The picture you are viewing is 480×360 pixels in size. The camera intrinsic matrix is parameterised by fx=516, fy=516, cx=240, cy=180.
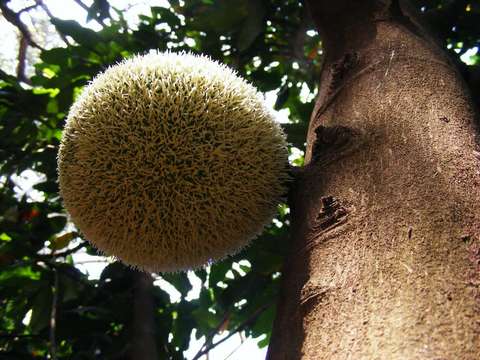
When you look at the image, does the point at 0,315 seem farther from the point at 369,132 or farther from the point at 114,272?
the point at 369,132

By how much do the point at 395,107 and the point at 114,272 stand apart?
1.56 metres

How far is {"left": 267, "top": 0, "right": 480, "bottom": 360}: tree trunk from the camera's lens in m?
0.74

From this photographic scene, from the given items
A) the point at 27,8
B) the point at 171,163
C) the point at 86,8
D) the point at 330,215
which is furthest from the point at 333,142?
the point at 27,8

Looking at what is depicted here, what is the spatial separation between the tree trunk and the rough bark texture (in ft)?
3.41

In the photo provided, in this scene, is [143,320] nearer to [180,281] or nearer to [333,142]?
[180,281]

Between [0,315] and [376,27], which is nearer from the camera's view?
[376,27]

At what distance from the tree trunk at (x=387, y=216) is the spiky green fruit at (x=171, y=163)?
13 centimetres

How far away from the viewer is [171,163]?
3.88 feet

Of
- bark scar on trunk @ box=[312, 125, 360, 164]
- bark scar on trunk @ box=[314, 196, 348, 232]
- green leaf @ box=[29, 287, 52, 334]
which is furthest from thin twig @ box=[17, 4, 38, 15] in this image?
bark scar on trunk @ box=[314, 196, 348, 232]

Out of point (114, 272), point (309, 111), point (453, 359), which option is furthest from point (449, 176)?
point (114, 272)

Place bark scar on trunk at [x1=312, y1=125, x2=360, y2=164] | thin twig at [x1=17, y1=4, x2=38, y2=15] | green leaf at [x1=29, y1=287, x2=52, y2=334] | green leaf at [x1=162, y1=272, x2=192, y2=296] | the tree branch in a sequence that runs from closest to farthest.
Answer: bark scar on trunk at [x1=312, y1=125, x2=360, y2=164]
green leaf at [x1=29, y1=287, x2=52, y2=334]
green leaf at [x1=162, y1=272, x2=192, y2=296]
the tree branch
thin twig at [x1=17, y1=4, x2=38, y2=15]

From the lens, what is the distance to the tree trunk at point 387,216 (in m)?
0.74

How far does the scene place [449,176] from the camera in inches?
36.5

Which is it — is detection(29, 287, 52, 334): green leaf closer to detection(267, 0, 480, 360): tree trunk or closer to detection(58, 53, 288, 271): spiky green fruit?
detection(58, 53, 288, 271): spiky green fruit
